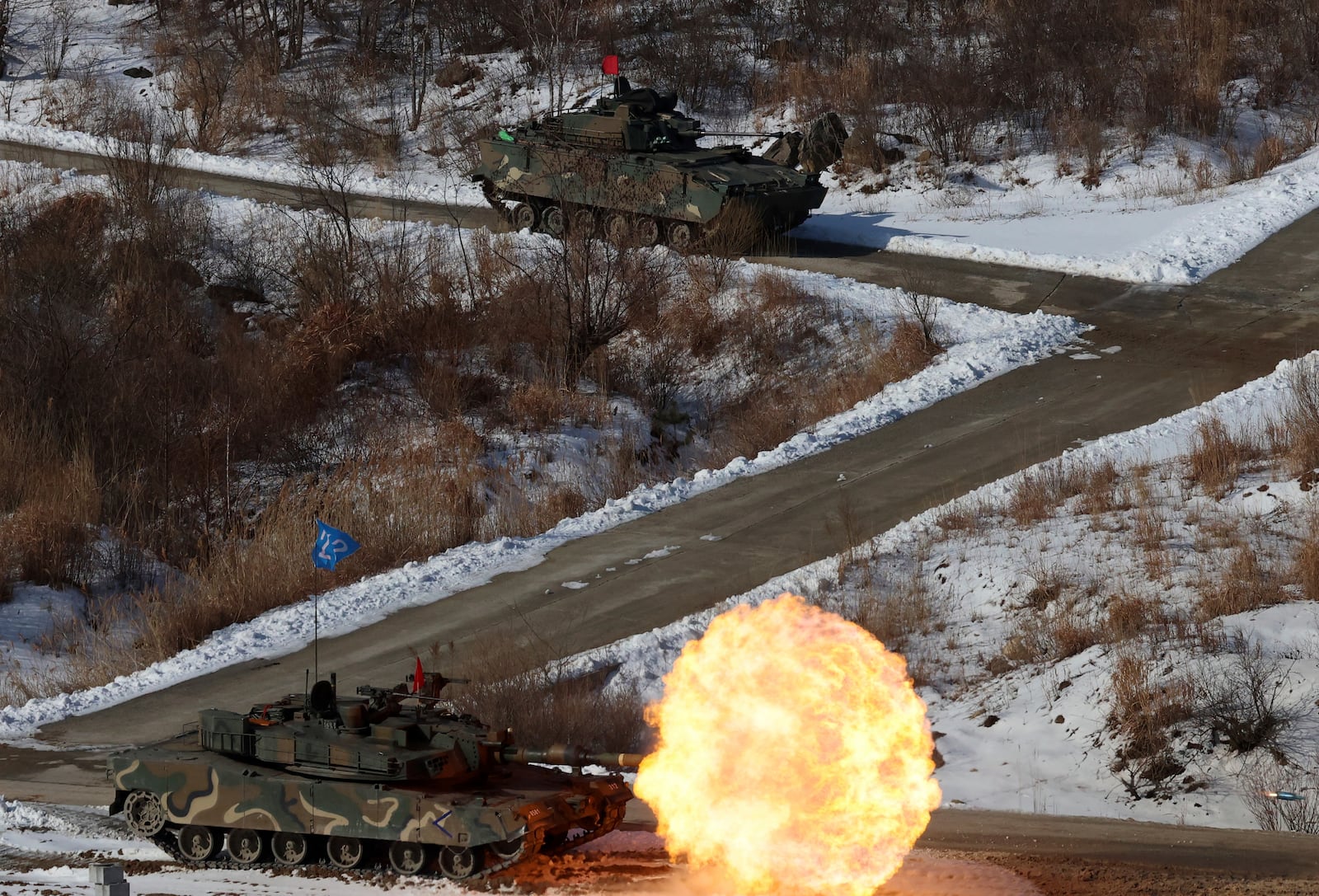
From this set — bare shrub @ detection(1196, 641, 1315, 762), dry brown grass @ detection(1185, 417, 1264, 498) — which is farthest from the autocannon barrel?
dry brown grass @ detection(1185, 417, 1264, 498)

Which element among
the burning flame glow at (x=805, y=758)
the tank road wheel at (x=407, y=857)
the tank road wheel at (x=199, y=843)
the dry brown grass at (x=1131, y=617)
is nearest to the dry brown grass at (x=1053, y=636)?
the dry brown grass at (x=1131, y=617)

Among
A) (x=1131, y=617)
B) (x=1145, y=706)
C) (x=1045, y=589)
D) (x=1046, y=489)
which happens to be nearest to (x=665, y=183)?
(x=1046, y=489)

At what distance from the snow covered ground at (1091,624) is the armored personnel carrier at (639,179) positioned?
34.0 feet

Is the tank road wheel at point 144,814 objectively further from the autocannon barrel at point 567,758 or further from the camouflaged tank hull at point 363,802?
the autocannon barrel at point 567,758

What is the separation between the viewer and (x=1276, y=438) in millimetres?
20344

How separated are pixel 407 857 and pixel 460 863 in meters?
0.45

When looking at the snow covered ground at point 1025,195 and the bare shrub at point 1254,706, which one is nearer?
the bare shrub at point 1254,706

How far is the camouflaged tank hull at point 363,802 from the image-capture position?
1188 centimetres

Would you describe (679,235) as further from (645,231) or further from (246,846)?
(246,846)

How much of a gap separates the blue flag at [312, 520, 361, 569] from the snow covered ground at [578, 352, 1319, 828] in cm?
323

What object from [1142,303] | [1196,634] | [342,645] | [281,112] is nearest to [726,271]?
[1142,303]

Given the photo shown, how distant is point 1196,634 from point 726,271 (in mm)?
15317

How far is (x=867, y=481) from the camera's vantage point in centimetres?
2188

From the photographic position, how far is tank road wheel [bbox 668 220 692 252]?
30.6 metres
